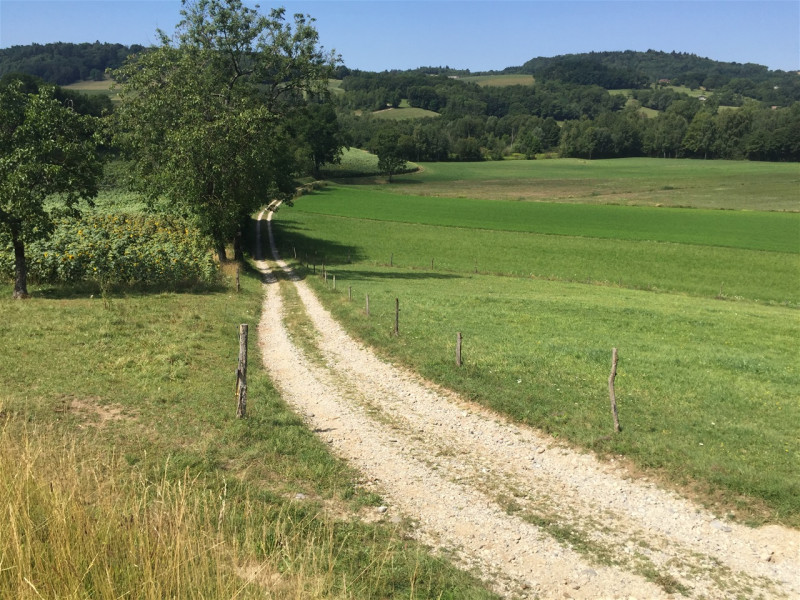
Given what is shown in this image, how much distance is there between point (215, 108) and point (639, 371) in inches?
1318

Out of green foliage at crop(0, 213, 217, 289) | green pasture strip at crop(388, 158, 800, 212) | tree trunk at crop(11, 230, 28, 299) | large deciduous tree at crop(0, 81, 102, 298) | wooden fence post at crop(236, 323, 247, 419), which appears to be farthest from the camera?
green pasture strip at crop(388, 158, 800, 212)

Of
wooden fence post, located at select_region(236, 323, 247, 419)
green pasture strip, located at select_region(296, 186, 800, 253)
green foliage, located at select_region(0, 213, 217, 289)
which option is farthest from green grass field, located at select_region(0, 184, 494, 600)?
green pasture strip, located at select_region(296, 186, 800, 253)

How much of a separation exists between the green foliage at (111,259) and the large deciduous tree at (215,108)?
5766 mm

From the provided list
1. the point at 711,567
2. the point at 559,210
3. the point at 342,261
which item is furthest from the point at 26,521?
the point at 559,210

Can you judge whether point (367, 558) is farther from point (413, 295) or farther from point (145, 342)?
point (413, 295)

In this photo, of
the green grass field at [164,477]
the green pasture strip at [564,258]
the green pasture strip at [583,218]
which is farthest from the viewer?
the green pasture strip at [583,218]

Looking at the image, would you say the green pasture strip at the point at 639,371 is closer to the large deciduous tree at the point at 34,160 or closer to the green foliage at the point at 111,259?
the green foliage at the point at 111,259

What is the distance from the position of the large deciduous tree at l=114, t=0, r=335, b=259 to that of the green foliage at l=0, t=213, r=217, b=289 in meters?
5.77

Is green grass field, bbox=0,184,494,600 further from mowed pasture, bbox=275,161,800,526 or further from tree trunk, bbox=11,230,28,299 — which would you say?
mowed pasture, bbox=275,161,800,526

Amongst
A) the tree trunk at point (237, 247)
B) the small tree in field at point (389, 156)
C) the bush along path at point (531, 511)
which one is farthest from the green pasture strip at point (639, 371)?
the small tree in field at point (389, 156)

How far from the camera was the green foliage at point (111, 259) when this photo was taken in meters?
27.5

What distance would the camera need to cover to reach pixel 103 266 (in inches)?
1105

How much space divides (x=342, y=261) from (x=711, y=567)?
45.8 m

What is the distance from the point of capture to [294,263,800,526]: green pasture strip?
11562mm
